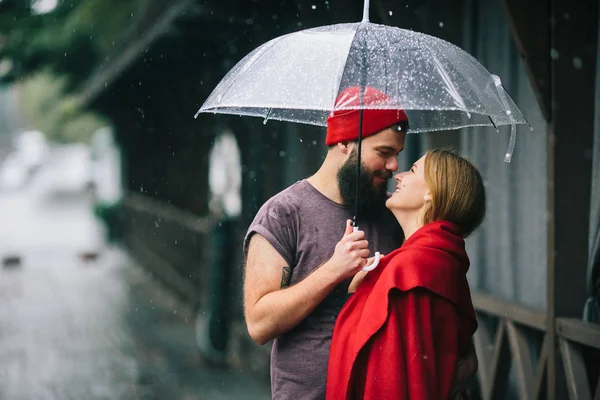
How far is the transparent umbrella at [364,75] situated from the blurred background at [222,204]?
164 cm

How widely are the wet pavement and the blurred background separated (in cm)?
4

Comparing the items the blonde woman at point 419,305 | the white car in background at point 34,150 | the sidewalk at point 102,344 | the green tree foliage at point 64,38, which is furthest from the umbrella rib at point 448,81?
the white car in background at point 34,150


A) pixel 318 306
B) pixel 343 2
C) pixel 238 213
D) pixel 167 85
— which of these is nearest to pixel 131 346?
pixel 238 213

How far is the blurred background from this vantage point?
4797 millimetres

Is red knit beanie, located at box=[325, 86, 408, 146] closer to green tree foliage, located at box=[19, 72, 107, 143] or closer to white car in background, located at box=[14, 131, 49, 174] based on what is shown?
green tree foliage, located at box=[19, 72, 107, 143]

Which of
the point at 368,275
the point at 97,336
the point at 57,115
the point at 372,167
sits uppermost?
the point at 372,167

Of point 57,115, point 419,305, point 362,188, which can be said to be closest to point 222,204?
point 362,188

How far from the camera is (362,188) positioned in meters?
3.00

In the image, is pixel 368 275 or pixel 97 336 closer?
pixel 368 275

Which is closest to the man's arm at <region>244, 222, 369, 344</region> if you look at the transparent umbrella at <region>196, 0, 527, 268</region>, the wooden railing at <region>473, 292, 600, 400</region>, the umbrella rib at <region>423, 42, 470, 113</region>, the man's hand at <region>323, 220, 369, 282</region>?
the man's hand at <region>323, 220, 369, 282</region>

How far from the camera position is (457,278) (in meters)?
2.83

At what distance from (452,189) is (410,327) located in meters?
0.47

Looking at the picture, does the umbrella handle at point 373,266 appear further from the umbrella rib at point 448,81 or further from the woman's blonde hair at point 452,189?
the umbrella rib at point 448,81

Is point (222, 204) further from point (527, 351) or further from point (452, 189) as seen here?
point (452, 189)
